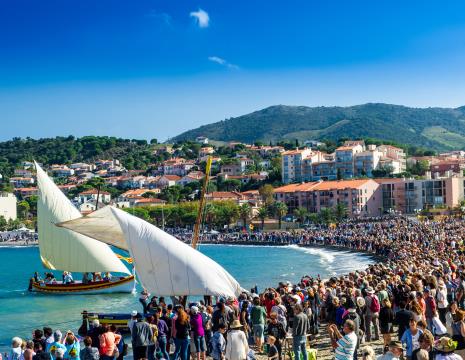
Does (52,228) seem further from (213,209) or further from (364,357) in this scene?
(213,209)

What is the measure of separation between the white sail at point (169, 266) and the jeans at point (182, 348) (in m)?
1.44

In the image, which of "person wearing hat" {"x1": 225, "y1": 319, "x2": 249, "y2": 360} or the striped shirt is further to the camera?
"person wearing hat" {"x1": 225, "y1": 319, "x2": 249, "y2": 360}

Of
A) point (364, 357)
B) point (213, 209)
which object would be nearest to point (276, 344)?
point (364, 357)

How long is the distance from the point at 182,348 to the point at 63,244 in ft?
68.4

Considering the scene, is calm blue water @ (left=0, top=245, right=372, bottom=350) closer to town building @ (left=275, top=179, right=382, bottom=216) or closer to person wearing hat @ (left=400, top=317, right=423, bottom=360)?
person wearing hat @ (left=400, top=317, right=423, bottom=360)

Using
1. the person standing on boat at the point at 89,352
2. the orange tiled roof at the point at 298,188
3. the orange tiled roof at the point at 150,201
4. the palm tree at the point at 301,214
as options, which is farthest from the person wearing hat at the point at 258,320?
the orange tiled roof at the point at 150,201

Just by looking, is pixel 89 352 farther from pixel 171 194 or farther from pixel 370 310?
pixel 171 194

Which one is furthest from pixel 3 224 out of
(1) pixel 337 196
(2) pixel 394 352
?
(2) pixel 394 352

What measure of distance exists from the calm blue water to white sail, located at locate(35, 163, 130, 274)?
2.17 metres

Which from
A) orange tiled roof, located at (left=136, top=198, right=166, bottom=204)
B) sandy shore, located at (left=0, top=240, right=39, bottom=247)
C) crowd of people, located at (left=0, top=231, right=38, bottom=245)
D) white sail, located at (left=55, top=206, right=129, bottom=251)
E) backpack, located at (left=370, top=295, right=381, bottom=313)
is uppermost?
orange tiled roof, located at (left=136, top=198, right=166, bottom=204)

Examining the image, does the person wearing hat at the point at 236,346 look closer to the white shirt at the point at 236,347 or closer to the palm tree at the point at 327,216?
the white shirt at the point at 236,347

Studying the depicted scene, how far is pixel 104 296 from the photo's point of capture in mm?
36781

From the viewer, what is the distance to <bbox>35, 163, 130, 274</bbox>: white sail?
3247cm

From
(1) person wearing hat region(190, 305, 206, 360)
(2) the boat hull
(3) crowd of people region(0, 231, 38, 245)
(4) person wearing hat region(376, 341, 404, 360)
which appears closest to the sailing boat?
(2) the boat hull
